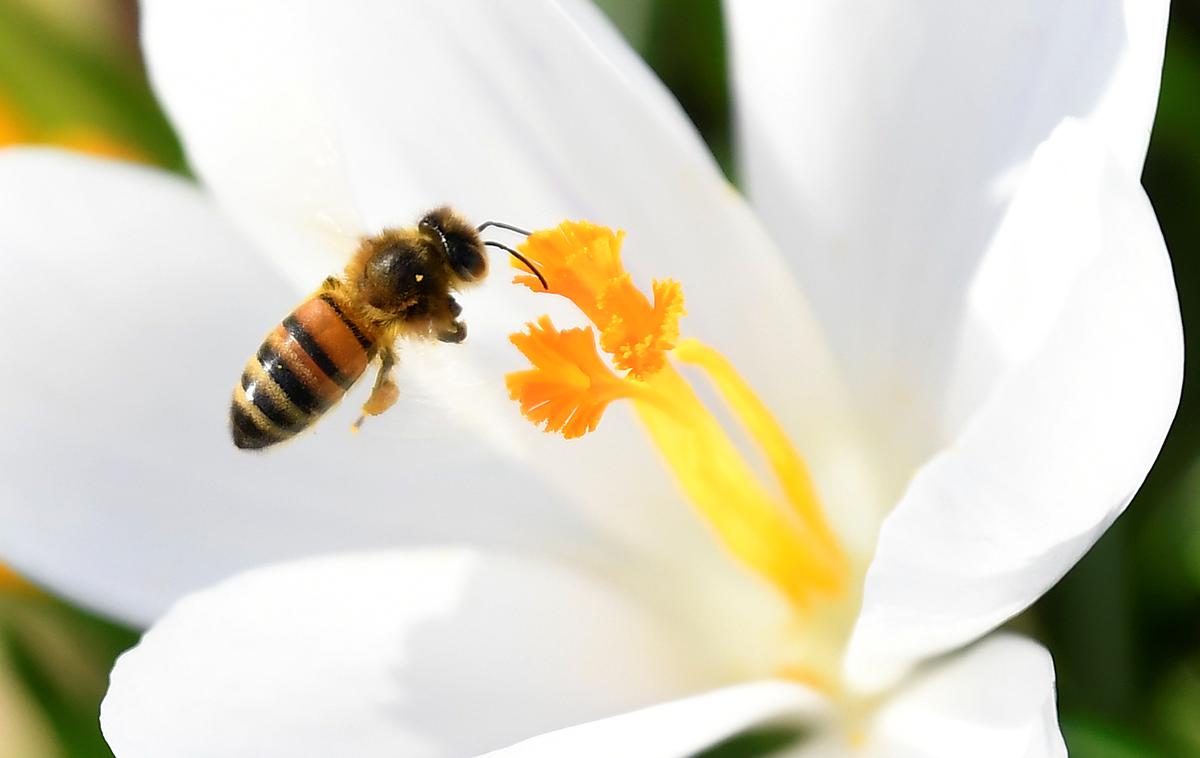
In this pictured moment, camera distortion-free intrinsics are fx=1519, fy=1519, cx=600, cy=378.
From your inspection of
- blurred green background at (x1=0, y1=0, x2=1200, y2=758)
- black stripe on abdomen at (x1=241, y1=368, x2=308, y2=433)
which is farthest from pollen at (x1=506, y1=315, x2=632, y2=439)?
blurred green background at (x1=0, y1=0, x2=1200, y2=758)

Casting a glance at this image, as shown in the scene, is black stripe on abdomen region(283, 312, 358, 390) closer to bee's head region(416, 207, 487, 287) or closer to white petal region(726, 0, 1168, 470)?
bee's head region(416, 207, 487, 287)

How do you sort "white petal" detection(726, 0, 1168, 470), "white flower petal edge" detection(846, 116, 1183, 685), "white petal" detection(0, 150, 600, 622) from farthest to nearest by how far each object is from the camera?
"white petal" detection(0, 150, 600, 622)
"white petal" detection(726, 0, 1168, 470)
"white flower petal edge" detection(846, 116, 1183, 685)

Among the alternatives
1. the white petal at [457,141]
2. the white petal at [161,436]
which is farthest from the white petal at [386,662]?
the white petal at [457,141]

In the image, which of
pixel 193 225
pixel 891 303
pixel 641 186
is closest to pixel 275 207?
pixel 193 225

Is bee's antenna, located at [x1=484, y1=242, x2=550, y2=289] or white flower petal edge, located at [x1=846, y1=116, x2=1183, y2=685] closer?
white flower petal edge, located at [x1=846, y1=116, x2=1183, y2=685]

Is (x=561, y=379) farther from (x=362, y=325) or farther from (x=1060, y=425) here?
(x=1060, y=425)

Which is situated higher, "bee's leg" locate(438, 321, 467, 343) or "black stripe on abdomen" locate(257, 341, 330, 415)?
"black stripe on abdomen" locate(257, 341, 330, 415)

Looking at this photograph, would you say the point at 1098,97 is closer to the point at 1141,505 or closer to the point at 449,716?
the point at 1141,505
